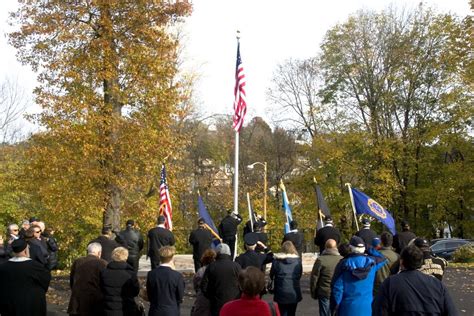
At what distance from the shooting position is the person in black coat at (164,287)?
797 cm

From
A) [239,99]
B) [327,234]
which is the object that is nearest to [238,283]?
[327,234]

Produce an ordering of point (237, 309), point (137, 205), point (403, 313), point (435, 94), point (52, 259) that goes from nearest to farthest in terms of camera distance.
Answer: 1. point (237, 309)
2. point (403, 313)
3. point (52, 259)
4. point (137, 205)
5. point (435, 94)

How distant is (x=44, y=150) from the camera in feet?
72.0

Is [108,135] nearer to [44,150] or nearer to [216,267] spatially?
[44,150]

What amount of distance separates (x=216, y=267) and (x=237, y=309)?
330 cm

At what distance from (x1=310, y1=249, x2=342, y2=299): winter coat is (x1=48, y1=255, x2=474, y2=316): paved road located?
9.88ft

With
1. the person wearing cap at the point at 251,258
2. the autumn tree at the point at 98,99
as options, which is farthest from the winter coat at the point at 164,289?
the autumn tree at the point at 98,99

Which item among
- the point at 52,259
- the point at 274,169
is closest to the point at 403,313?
the point at 52,259

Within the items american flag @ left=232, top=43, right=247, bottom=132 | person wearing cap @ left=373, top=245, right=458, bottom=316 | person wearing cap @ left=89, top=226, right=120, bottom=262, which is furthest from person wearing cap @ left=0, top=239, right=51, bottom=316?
american flag @ left=232, top=43, right=247, bottom=132

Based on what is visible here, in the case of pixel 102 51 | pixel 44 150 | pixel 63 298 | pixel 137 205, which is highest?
pixel 102 51

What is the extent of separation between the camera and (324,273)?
957 centimetres

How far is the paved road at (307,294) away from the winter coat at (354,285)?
4.47 m

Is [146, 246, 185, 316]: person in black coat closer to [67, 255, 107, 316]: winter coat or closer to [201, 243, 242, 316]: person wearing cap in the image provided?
[201, 243, 242, 316]: person wearing cap

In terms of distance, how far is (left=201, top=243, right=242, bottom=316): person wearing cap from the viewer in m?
8.35
